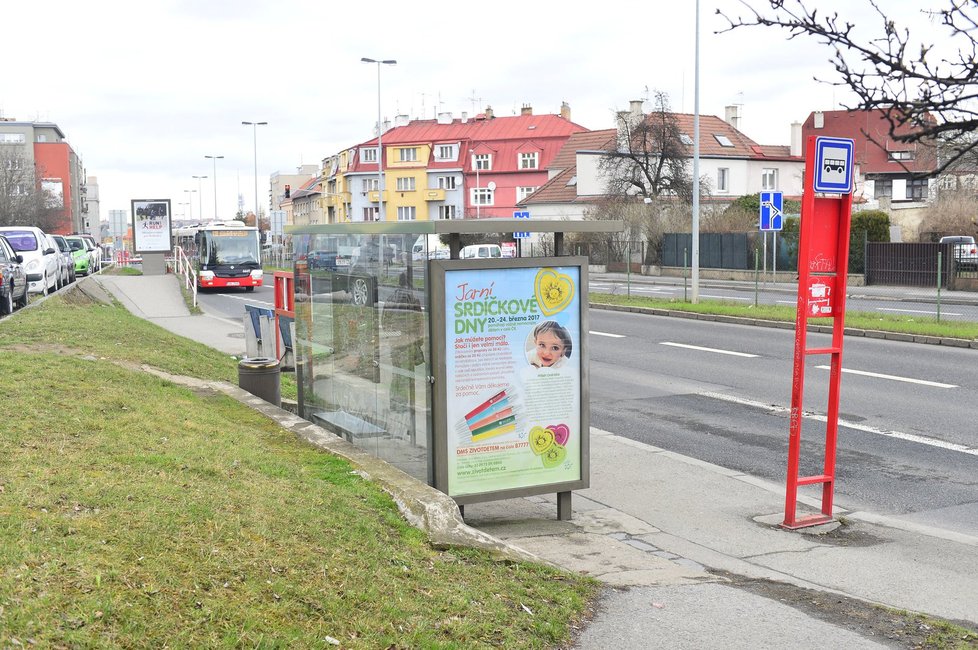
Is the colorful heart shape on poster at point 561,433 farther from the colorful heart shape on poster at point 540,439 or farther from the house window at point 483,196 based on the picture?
the house window at point 483,196

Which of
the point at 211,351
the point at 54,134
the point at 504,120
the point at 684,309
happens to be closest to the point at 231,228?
the point at 684,309

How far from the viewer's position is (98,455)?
627 cm

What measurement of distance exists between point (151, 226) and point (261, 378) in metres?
38.6

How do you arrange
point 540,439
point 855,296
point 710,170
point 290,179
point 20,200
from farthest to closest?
point 290,179, point 20,200, point 710,170, point 855,296, point 540,439

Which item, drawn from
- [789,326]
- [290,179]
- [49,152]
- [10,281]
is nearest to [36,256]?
[10,281]

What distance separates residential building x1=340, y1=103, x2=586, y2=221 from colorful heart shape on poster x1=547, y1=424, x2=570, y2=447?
80.1m

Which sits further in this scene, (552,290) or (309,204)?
(309,204)

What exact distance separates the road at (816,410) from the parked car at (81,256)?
32869 millimetres

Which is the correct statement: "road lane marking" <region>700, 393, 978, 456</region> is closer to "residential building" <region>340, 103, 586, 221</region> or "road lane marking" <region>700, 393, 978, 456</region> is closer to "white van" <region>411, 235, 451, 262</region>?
"white van" <region>411, 235, 451, 262</region>

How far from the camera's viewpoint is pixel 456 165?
93.6 metres

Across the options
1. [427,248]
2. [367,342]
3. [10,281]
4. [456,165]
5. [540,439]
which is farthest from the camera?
[456,165]

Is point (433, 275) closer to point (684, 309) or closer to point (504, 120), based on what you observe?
point (684, 309)

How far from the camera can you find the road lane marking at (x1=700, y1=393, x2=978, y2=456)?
1044 cm

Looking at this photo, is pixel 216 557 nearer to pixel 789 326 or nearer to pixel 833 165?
pixel 833 165
